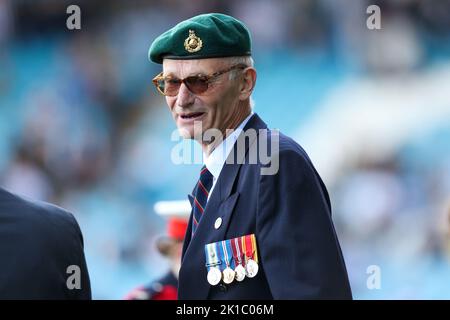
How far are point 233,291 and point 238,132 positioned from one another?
0.58m

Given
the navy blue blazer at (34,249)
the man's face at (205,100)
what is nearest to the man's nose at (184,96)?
the man's face at (205,100)

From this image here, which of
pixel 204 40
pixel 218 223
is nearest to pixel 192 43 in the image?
pixel 204 40

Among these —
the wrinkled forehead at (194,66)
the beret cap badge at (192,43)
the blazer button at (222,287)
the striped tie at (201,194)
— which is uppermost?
the beret cap badge at (192,43)

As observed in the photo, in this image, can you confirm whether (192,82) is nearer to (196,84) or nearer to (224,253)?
(196,84)

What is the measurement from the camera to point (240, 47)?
314 centimetres

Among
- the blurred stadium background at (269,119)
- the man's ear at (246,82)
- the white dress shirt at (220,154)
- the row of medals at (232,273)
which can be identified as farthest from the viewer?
the blurred stadium background at (269,119)

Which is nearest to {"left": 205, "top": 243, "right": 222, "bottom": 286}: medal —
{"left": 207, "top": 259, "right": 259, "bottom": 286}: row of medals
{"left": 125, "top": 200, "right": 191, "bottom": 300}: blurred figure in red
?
{"left": 207, "top": 259, "right": 259, "bottom": 286}: row of medals

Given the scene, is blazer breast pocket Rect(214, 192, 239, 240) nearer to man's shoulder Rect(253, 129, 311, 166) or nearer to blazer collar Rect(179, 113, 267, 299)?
blazer collar Rect(179, 113, 267, 299)

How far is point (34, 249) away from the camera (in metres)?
2.56

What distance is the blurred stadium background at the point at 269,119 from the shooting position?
6.41 m

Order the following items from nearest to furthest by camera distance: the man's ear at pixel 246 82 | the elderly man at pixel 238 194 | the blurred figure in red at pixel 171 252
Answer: the elderly man at pixel 238 194, the man's ear at pixel 246 82, the blurred figure in red at pixel 171 252

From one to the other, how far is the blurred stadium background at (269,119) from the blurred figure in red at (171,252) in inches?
25.5

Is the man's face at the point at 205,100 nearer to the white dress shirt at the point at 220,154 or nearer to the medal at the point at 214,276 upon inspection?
the white dress shirt at the point at 220,154
